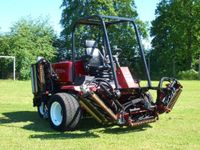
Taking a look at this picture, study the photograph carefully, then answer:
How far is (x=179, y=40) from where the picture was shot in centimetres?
4759

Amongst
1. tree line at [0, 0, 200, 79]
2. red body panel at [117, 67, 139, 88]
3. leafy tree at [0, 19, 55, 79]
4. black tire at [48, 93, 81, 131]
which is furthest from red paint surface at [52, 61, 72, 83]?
tree line at [0, 0, 200, 79]

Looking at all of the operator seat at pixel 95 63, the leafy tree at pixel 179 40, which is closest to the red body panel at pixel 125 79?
the operator seat at pixel 95 63

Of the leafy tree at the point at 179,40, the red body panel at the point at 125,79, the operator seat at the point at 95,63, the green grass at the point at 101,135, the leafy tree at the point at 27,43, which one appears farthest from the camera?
the leafy tree at the point at 179,40

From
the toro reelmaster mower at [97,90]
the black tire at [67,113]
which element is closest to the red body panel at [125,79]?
the toro reelmaster mower at [97,90]

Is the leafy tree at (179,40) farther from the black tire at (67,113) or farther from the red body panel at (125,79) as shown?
the black tire at (67,113)

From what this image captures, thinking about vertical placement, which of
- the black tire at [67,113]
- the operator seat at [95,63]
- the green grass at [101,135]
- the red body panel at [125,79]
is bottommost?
the green grass at [101,135]

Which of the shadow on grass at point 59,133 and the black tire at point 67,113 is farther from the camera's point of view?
the black tire at point 67,113

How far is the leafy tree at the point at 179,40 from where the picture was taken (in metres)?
47.8

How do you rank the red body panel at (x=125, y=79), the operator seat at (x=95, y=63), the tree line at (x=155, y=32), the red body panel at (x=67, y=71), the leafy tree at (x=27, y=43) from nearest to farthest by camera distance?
the red body panel at (x=125, y=79), the operator seat at (x=95, y=63), the red body panel at (x=67, y=71), the leafy tree at (x=27, y=43), the tree line at (x=155, y=32)

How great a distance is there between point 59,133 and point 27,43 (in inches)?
1308

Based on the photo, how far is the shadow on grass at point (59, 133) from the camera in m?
7.92

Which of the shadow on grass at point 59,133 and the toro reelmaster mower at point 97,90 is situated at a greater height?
the toro reelmaster mower at point 97,90

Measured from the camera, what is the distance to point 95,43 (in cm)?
956

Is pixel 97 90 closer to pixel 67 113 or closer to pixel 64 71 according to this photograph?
pixel 67 113
